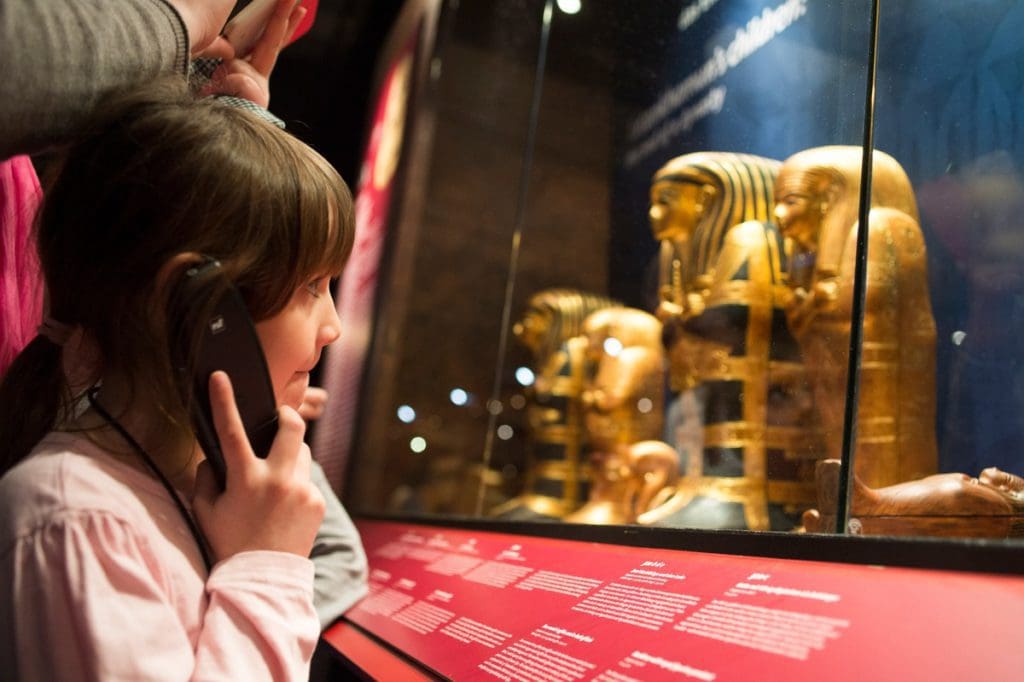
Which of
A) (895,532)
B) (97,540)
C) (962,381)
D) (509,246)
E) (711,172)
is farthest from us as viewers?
(509,246)

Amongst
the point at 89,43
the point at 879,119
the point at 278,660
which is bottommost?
the point at 278,660

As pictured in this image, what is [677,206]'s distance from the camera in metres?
1.47

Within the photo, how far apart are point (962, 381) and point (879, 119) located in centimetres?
31

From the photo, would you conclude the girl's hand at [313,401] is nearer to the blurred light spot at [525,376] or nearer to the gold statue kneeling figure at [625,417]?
the gold statue kneeling figure at [625,417]

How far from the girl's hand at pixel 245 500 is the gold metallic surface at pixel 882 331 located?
0.57 metres

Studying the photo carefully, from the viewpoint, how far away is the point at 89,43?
623 millimetres

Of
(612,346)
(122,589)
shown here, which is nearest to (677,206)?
(612,346)

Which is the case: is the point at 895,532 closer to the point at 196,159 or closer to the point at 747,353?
the point at 747,353

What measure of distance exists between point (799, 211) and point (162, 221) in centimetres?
82

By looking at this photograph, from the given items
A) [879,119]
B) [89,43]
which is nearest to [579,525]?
[879,119]

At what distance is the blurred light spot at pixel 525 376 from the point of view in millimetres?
2264

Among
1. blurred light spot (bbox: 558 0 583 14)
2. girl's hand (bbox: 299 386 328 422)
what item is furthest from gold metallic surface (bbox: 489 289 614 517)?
girl's hand (bbox: 299 386 328 422)

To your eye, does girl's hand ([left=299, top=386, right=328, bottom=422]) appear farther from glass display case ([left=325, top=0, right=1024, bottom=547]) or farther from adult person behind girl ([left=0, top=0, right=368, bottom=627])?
adult person behind girl ([left=0, top=0, right=368, bottom=627])

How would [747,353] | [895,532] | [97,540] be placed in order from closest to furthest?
1. [97,540]
2. [895,532]
3. [747,353]
